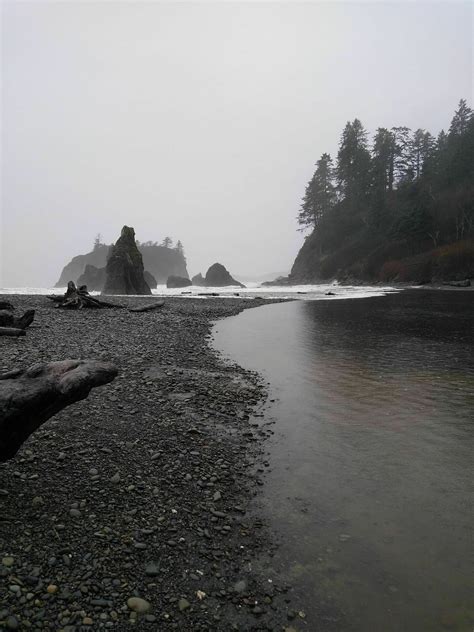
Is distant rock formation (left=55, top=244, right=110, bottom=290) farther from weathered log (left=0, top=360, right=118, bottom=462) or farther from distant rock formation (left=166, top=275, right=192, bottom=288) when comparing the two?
weathered log (left=0, top=360, right=118, bottom=462)

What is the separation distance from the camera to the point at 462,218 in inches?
2844

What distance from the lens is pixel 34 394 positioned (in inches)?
192

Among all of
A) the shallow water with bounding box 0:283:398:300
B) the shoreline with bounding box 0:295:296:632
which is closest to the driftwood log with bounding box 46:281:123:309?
the shoreline with bounding box 0:295:296:632

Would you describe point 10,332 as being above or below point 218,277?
below

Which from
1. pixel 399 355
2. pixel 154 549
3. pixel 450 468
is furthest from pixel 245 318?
pixel 154 549

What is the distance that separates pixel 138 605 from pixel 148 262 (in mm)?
187513

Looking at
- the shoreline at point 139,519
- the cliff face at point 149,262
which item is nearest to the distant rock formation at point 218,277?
the cliff face at point 149,262

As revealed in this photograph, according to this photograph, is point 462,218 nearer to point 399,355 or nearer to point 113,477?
point 399,355

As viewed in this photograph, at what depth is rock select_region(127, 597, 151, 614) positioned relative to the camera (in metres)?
3.79

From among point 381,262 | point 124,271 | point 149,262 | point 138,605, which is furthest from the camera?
point 149,262

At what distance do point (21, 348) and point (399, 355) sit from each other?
15162 mm

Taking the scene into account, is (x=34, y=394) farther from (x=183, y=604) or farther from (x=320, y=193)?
(x=320, y=193)

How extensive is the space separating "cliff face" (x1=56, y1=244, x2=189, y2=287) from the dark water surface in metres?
175

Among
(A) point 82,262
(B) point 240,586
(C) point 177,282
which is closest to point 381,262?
(C) point 177,282
